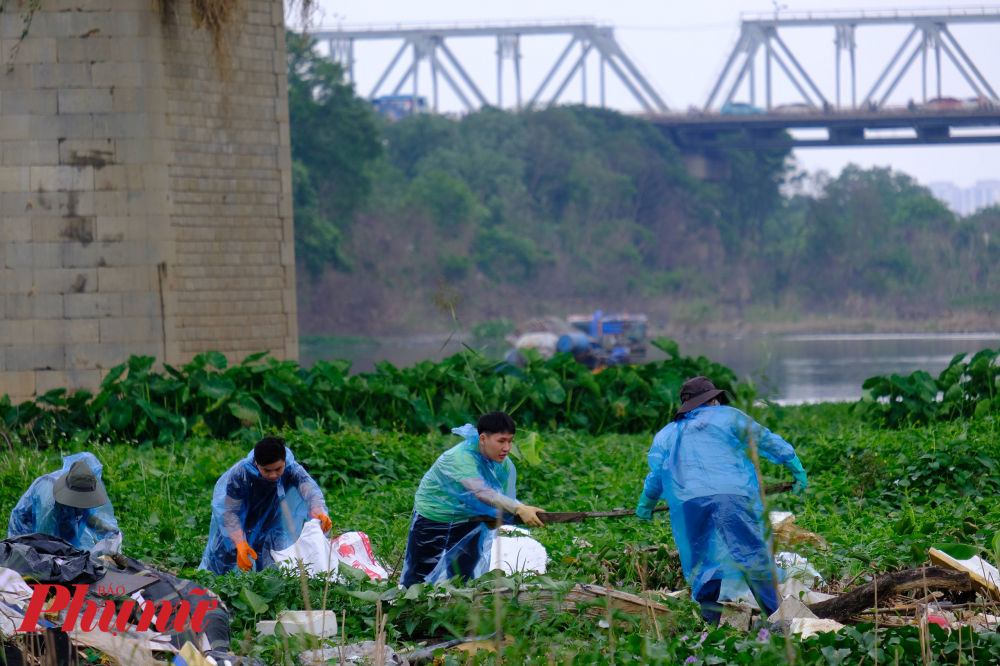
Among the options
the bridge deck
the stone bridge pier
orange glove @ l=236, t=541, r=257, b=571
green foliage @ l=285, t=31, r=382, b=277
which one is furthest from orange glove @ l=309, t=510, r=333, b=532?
the bridge deck

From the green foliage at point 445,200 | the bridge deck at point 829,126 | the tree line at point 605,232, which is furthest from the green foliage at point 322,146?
the bridge deck at point 829,126

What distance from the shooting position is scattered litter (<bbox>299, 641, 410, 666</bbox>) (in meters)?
3.22

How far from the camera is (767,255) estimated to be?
52.1 m

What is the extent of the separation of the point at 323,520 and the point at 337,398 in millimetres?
4276

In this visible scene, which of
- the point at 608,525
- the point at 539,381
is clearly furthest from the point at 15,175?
the point at 608,525

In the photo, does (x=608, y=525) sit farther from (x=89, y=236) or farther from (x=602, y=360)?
(x=602, y=360)

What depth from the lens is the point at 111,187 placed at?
9.36 metres

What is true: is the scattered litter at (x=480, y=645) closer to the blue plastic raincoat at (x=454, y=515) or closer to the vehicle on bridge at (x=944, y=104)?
the blue plastic raincoat at (x=454, y=515)

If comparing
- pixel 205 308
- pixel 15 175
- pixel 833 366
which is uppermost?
pixel 15 175

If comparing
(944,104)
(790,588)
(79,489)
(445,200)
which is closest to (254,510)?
(79,489)

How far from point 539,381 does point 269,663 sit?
6.31 meters

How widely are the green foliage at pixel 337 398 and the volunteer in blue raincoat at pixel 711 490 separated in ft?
14.1

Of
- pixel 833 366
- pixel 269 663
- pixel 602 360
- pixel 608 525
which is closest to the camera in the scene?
pixel 269 663

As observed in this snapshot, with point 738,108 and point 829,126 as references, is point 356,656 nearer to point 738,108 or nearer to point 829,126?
point 829,126
